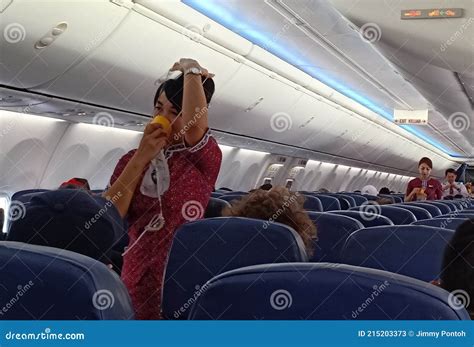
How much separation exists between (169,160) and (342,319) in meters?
1.50

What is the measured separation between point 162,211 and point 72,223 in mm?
461

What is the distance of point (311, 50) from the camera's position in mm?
9453

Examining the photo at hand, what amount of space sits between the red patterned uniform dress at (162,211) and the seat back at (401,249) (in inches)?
34.6

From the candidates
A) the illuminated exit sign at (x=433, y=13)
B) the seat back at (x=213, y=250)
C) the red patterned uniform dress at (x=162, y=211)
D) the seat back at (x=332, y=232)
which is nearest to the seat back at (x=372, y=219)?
the seat back at (x=332, y=232)

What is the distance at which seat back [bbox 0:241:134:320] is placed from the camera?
4.81 feet

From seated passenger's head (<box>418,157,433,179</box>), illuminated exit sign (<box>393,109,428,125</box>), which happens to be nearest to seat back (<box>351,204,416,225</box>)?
seated passenger's head (<box>418,157,433,179</box>)

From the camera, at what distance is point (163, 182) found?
2.68 m

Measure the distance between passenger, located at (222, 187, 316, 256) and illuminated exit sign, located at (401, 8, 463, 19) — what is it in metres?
4.95

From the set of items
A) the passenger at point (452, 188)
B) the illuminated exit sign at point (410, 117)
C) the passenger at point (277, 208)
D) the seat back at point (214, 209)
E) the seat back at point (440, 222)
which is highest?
the illuminated exit sign at point (410, 117)

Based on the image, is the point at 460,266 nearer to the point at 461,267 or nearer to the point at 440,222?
the point at 461,267

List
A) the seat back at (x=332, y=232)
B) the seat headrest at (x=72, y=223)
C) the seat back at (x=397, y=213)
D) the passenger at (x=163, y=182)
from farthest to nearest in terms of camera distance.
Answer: the seat back at (x=397, y=213)
the seat back at (x=332, y=232)
the passenger at (x=163, y=182)
the seat headrest at (x=72, y=223)

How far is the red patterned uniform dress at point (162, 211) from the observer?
272 centimetres

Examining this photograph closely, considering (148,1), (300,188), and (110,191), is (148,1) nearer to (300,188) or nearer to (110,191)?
(110,191)

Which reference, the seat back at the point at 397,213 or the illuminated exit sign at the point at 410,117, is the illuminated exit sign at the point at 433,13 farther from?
the illuminated exit sign at the point at 410,117
